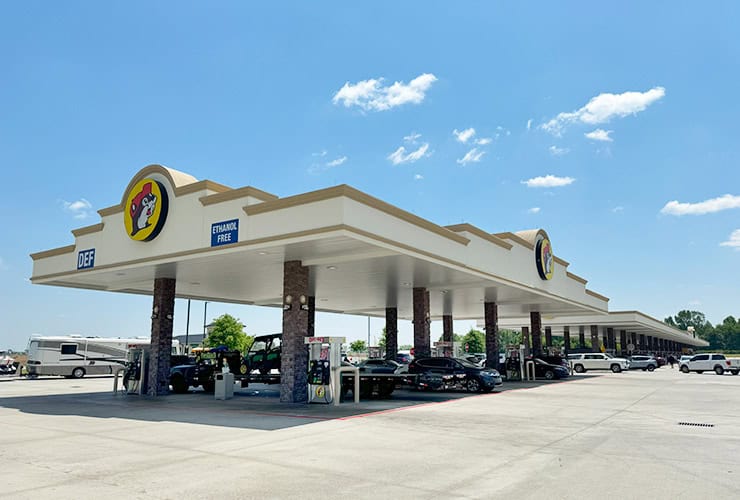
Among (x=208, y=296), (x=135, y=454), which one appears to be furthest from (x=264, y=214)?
(x=208, y=296)

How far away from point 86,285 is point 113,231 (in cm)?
585

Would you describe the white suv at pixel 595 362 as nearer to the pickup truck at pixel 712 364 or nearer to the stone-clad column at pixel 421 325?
the pickup truck at pixel 712 364

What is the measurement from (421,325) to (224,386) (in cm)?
989

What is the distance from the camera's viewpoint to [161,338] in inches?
891

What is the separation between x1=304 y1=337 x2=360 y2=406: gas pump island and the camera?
59.9 ft

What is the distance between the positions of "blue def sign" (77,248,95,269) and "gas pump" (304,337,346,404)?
9.70 metres

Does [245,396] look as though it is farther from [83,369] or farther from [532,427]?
[83,369]

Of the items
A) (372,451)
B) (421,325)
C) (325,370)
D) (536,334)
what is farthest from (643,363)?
(372,451)

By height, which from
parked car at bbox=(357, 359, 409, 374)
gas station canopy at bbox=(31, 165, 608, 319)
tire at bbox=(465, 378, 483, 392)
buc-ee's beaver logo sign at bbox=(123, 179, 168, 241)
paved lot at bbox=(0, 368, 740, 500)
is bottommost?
paved lot at bbox=(0, 368, 740, 500)

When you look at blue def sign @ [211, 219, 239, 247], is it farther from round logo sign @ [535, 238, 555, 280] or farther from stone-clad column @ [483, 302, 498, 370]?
stone-clad column @ [483, 302, 498, 370]

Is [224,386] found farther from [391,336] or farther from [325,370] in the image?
[391,336]

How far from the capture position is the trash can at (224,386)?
2088cm

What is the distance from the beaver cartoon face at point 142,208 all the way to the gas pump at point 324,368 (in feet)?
24.1

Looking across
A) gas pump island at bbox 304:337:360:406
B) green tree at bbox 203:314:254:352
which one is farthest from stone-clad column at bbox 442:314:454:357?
green tree at bbox 203:314:254:352
